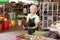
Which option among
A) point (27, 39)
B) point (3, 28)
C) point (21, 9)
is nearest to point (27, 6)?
point (21, 9)

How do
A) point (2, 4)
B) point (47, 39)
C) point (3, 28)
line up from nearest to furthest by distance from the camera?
point (47, 39)
point (3, 28)
point (2, 4)

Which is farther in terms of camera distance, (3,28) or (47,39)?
(3,28)

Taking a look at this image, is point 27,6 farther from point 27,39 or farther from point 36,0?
point 27,39

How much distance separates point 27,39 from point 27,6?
22.2ft

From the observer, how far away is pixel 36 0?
29.7 ft

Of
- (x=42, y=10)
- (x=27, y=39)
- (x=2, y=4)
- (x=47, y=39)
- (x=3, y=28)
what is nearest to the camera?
(x=47, y=39)

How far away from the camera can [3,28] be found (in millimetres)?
7031

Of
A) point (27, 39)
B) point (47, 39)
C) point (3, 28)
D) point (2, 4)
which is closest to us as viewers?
point (47, 39)

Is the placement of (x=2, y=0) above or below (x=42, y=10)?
above

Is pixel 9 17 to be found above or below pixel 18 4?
below

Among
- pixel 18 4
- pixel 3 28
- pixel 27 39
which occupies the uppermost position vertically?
pixel 18 4

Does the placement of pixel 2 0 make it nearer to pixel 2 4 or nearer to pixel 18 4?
pixel 2 4

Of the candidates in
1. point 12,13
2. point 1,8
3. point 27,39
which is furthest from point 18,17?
point 27,39

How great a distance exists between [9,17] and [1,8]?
0.68 metres
